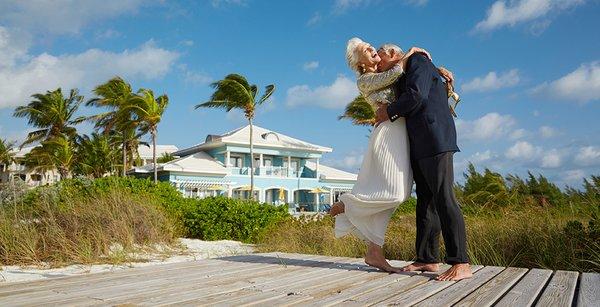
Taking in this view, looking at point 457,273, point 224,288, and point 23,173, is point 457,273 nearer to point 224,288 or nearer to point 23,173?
point 224,288

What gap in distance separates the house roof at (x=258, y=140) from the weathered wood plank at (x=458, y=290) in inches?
1353

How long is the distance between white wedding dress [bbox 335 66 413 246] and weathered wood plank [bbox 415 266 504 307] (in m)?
0.64

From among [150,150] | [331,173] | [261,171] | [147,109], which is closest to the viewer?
[147,109]

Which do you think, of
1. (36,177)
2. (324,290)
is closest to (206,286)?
(324,290)

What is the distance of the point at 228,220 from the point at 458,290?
8799 mm

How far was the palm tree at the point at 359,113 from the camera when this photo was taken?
1417 inches

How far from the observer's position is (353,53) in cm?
351

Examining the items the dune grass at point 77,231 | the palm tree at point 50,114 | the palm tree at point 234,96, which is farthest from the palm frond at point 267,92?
the dune grass at point 77,231

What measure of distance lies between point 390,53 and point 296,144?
37326 mm

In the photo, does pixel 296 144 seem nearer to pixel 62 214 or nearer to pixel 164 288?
pixel 62 214

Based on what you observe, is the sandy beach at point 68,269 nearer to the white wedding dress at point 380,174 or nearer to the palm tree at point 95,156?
the white wedding dress at point 380,174

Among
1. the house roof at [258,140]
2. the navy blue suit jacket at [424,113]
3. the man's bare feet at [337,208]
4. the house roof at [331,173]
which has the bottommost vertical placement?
the man's bare feet at [337,208]

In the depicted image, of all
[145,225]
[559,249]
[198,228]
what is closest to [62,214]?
[145,225]

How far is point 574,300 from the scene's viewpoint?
92.2 inches
